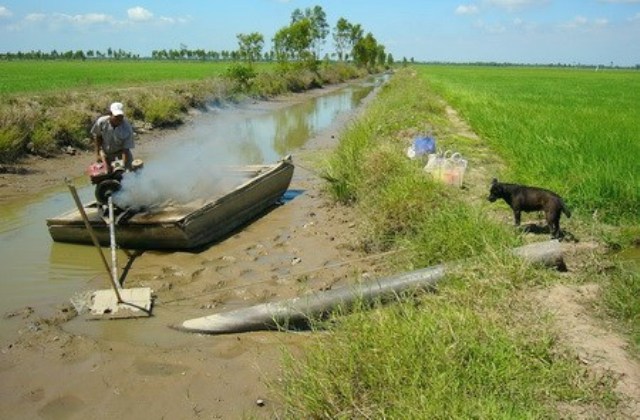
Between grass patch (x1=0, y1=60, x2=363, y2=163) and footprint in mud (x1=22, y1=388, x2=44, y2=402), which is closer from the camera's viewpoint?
footprint in mud (x1=22, y1=388, x2=44, y2=402)

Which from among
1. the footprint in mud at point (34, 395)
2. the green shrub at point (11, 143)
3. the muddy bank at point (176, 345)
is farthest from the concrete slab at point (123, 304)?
the green shrub at point (11, 143)

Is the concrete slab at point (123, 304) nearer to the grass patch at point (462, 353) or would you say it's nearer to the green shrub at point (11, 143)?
the grass patch at point (462, 353)

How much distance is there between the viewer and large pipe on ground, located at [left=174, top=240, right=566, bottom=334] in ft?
13.7

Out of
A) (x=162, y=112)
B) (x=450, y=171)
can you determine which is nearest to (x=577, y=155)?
(x=450, y=171)

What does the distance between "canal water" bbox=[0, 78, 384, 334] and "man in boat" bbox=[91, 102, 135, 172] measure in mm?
702

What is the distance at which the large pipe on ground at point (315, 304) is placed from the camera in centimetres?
418

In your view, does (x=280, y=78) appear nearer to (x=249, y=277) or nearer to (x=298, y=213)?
(x=298, y=213)

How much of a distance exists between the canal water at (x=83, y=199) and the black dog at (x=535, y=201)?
440cm

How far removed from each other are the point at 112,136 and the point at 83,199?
2665mm

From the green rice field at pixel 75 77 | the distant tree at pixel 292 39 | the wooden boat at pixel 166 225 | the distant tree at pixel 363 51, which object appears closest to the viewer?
the wooden boat at pixel 166 225

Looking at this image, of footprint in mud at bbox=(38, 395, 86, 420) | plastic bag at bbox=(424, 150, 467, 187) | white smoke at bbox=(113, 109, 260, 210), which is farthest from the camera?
plastic bag at bbox=(424, 150, 467, 187)

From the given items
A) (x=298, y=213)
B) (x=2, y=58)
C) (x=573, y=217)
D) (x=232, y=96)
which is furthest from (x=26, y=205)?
(x=2, y=58)

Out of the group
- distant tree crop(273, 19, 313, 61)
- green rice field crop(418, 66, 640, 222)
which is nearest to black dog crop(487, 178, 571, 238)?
green rice field crop(418, 66, 640, 222)

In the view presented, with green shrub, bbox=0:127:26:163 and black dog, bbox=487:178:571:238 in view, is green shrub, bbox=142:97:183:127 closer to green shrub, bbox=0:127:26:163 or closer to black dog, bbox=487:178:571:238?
green shrub, bbox=0:127:26:163
